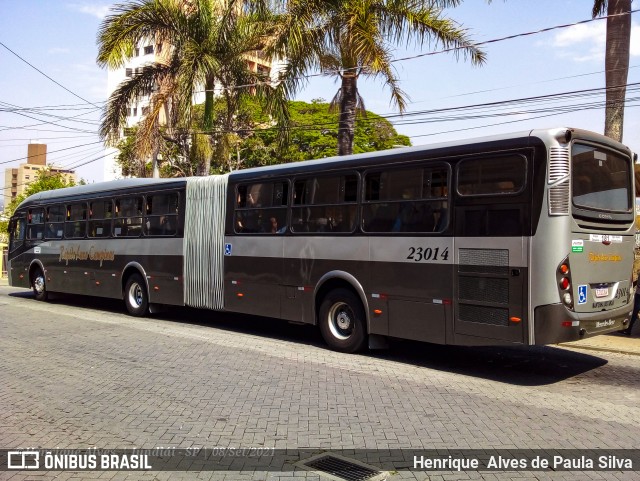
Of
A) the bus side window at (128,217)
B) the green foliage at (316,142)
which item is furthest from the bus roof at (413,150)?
the green foliage at (316,142)

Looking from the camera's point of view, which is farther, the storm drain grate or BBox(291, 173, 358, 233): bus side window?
BBox(291, 173, 358, 233): bus side window

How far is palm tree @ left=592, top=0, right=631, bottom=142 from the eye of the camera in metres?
14.1

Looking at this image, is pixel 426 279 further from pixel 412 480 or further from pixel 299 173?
pixel 412 480

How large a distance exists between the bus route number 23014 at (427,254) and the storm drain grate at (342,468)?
4146 millimetres

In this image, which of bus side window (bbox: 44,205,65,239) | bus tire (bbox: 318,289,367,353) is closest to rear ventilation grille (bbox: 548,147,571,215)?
bus tire (bbox: 318,289,367,353)

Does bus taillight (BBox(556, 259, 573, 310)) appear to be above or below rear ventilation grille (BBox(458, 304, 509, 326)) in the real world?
above

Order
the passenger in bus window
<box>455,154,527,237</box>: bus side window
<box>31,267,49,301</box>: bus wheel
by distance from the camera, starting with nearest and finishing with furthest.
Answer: <box>455,154,527,237</box>: bus side window
the passenger in bus window
<box>31,267,49,301</box>: bus wheel

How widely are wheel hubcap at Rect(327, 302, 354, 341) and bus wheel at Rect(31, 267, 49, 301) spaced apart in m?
11.5

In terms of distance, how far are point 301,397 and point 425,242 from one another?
3066 millimetres

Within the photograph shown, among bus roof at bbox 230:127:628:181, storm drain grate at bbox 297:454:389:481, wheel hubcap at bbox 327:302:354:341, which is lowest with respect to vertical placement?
storm drain grate at bbox 297:454:389:481

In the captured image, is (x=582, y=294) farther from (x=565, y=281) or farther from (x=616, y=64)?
(x=616, y=64)

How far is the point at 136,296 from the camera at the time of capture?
1545cm

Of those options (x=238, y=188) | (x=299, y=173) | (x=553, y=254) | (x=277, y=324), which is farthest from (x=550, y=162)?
(x=277, y=324)

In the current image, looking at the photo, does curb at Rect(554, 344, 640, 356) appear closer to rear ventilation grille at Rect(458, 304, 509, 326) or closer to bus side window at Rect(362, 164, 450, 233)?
rear ventilation grille at Rect(458, 304, 509, 326)
